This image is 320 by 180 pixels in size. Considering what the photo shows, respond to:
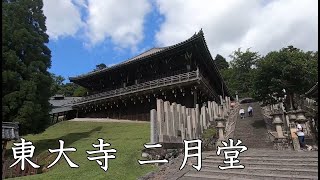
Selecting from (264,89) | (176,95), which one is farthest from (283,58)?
(176,95)

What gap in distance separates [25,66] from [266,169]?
17568 millimetres

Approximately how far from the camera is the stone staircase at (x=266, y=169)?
8.47 meters

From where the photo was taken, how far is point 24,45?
21328 mm

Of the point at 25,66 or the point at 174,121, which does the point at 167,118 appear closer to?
the point at 174,121

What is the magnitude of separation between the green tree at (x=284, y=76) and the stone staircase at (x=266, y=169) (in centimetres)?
1209

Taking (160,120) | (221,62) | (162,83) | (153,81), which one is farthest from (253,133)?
(221,62)

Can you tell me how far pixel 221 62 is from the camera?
71.5 metres

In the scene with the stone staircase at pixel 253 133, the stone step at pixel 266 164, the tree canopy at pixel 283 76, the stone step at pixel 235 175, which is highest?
the tree canopy at pixel 283 76

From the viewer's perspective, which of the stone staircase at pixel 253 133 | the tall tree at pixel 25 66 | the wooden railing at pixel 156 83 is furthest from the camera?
the wooden railing at pixel 156 83

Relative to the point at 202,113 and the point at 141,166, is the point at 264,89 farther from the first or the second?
the point at 141,166

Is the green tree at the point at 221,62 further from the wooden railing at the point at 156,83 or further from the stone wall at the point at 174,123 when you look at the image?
the stone wall at the point at 174,123

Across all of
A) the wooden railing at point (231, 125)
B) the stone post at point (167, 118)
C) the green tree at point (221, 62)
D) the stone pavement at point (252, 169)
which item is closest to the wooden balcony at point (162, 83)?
the wooden railing at point (231, 125)

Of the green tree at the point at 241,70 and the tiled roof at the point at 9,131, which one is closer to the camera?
the tiled roof at the point at 9,131

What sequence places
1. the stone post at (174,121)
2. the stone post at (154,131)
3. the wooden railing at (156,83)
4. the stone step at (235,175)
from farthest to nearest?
the wooden railing at (156,83) → the stone post at (174,121) → the stone post at (154,131) → the stone step at (235,175)
